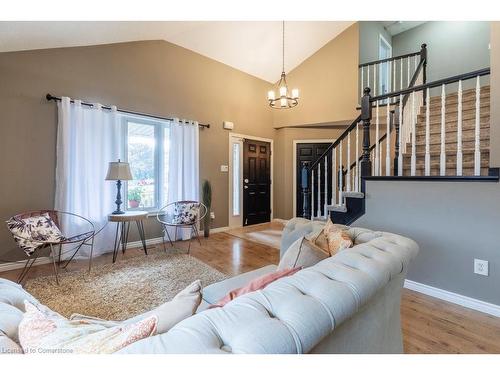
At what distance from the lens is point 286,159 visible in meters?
6.00

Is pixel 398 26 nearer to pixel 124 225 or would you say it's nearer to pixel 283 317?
pixel 124 225

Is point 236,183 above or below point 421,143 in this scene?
below

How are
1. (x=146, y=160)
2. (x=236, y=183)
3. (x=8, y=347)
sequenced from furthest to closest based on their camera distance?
(x=236, y=183) → (x=146, y=160) → (x=8, y=347)

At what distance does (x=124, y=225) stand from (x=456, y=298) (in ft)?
12.9

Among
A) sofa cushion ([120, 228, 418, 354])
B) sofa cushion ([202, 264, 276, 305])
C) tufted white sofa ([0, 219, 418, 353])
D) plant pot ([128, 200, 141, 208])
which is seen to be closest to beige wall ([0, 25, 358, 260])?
plant pot ([128, 200, 141, 208])

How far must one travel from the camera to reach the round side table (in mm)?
3309

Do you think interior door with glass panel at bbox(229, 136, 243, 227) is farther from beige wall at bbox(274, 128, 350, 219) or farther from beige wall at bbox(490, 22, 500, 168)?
beige wall at bbox(490, 22, 500, 168)

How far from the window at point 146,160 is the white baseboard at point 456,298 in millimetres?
3652

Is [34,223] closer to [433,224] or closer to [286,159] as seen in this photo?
[433,224]

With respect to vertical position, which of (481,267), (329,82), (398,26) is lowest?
(481,267)

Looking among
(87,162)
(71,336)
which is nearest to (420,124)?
(71,336)

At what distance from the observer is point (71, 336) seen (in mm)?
665

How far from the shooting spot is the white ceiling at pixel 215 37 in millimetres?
2670

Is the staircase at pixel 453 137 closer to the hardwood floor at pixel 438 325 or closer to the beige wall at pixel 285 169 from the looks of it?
the hardwood floor at pixel 438 325
